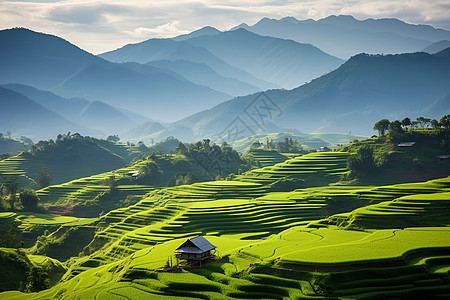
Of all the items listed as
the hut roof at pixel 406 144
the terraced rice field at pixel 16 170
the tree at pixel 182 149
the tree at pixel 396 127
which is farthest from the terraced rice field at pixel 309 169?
the terraced rice field at pixel 16 170

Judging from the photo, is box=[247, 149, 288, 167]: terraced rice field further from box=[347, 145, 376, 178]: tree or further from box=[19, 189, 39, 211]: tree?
box=[19, 189, 39, 211]: tree

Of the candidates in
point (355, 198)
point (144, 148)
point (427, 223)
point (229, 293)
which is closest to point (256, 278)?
point (229, 293)

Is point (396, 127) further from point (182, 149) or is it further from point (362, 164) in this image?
point (182, 149)

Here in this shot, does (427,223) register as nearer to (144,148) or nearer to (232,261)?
(232,261)

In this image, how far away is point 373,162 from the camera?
6744cm

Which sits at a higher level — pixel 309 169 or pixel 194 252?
pixel 309 169

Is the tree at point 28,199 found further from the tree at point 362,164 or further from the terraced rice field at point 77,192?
the tree at point 362,164

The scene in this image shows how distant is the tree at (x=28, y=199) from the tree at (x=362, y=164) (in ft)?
170

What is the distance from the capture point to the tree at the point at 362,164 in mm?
65688

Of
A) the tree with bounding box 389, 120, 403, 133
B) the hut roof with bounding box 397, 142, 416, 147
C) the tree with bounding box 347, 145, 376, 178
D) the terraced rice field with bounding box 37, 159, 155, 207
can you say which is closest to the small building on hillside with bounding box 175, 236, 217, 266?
the tree with bounding box 347, 145, 376, 178

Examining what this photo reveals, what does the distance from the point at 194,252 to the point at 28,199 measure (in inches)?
2150

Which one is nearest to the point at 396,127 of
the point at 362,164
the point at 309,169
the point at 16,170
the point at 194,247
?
the point at 362,164

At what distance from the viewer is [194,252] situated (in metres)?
28.0

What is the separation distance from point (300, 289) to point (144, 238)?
22437mm
